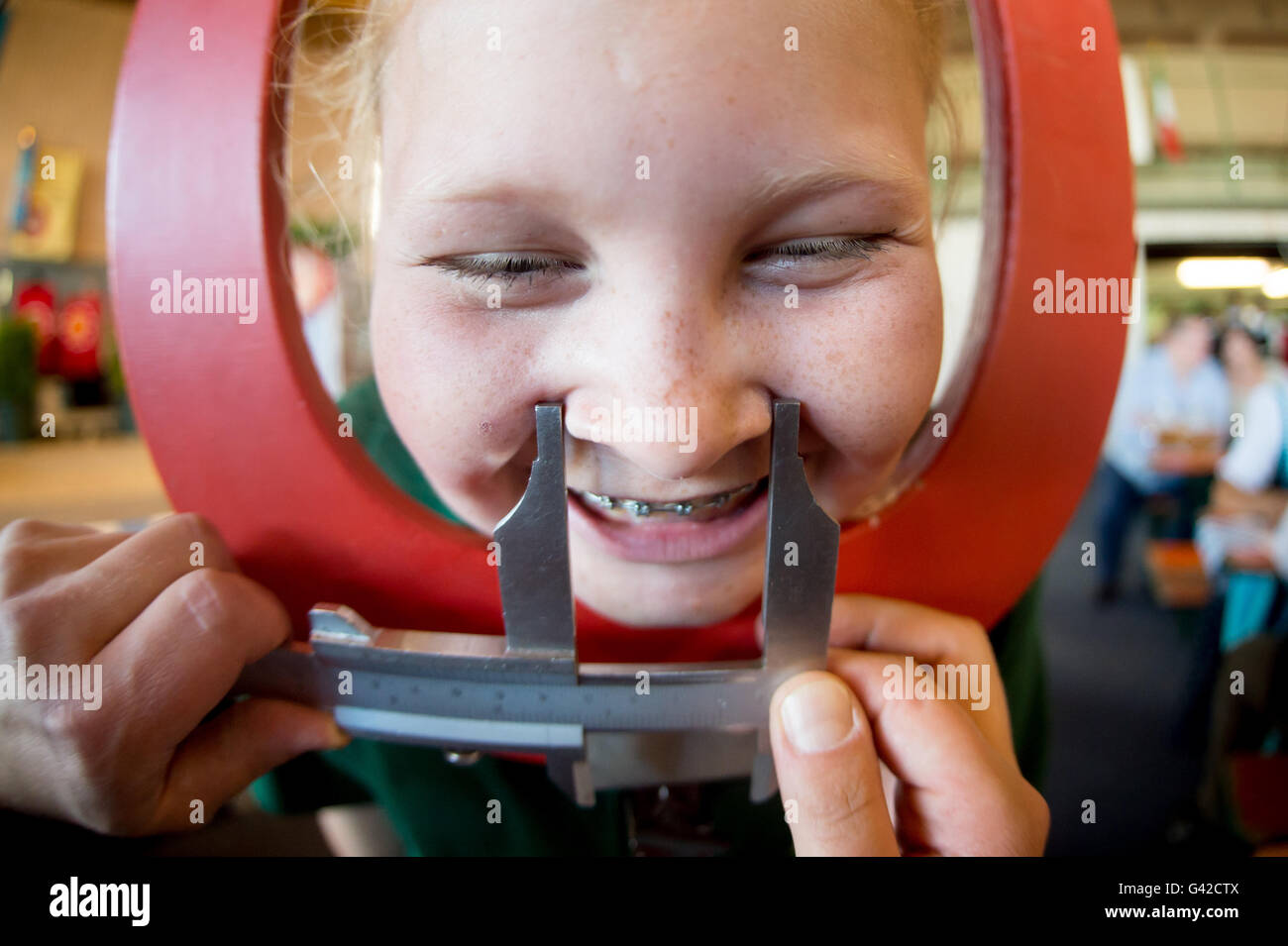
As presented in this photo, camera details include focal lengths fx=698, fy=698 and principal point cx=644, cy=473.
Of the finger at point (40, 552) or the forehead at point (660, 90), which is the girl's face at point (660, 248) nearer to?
the forehead at point (660, 90)

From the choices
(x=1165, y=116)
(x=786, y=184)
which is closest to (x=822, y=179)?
(x=786, y=184)

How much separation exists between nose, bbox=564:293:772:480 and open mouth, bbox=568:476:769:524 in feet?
0.21

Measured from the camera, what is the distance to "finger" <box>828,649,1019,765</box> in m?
0.36

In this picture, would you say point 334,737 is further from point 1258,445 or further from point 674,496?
point 1258,445

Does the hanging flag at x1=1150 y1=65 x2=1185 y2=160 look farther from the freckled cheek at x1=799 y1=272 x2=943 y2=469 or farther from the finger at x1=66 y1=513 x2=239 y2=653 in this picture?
the finger at x1=66 y1=513 x2=239 y2=653

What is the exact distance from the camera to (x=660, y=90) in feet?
0.93

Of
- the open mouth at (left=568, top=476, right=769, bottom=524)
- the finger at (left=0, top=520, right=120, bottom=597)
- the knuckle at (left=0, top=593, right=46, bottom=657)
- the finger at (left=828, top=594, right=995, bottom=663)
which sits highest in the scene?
the open mouth at (left=568, top=476, right=769, bottom=524)

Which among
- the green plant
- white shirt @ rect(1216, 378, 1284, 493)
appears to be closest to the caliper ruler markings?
the green plant

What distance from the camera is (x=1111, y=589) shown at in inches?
79.9

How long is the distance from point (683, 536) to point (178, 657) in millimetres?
271

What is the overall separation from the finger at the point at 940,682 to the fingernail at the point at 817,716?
2cm

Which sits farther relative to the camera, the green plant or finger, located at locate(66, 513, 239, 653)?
the green plant

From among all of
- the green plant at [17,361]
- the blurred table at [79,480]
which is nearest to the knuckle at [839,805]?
the blurred table at [79,480]
